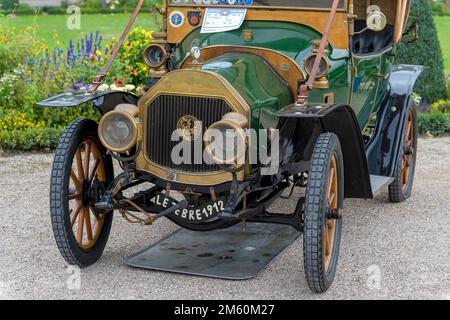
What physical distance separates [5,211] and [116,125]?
2007mm

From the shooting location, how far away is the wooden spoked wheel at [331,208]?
4.54m

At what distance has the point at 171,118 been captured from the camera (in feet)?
15.1

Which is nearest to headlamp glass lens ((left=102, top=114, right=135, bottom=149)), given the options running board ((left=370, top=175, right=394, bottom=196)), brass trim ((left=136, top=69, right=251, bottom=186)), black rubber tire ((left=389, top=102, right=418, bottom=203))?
brass trim ((left=136, top=69, right=251, bottom=186))

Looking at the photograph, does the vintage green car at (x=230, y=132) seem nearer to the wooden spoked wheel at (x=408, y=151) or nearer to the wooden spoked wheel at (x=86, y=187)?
the wooden spoked wheel at (x=86, y=187)

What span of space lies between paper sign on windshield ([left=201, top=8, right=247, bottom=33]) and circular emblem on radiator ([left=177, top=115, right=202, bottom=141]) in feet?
3.49

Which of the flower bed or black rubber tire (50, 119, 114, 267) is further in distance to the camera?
the flower bed

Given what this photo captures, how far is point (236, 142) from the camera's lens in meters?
4.31

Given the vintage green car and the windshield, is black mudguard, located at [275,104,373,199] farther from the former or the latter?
the windshield

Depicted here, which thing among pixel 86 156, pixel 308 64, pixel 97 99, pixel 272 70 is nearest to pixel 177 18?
pixel 272 70

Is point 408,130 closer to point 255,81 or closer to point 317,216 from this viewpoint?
point 255,81

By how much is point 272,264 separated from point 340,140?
0.86 m

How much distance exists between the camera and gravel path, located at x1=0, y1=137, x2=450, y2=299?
4.52 metres

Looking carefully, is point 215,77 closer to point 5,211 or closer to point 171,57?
point 171,57
